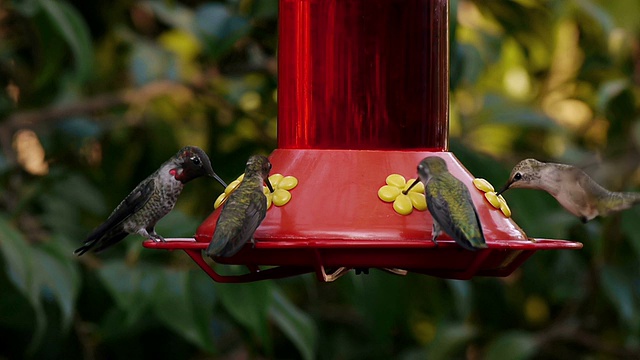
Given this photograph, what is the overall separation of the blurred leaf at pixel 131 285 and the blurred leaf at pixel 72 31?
26.0 inches

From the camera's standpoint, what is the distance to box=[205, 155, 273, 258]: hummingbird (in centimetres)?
210

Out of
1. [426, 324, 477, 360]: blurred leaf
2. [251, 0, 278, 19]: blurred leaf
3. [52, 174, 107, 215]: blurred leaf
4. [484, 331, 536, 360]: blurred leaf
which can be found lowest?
[426, 324, 477, 360]: blurred leaf

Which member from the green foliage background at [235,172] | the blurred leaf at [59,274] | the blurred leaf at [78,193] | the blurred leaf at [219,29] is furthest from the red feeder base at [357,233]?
the blurred leaf at [78,193]

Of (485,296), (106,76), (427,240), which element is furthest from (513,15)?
(427,240)

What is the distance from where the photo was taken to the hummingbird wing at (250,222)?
2.09m

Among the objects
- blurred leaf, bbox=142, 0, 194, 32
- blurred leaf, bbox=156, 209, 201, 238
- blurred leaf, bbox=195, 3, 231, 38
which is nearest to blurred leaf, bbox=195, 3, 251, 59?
blurred leaf, bbox=195, 3, 231, 38

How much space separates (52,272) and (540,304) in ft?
10.00

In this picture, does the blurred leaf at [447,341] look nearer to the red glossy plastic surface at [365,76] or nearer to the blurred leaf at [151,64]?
the blurred leaf at [151,64]

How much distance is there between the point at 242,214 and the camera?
2182 millimetres

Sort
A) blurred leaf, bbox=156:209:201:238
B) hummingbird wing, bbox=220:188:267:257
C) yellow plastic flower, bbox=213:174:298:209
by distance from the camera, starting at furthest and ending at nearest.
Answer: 1. blurred leaf, bbox=156:209:201:238
2. yellow plastic flower, bbox=213:174:298:209
3. hummingbird wing, bbox=220:188:267:257

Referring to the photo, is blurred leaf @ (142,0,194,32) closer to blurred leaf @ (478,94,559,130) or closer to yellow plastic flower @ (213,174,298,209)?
blurred leaf @ (478,94,559,130)

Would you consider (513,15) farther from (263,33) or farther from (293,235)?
(293,235)

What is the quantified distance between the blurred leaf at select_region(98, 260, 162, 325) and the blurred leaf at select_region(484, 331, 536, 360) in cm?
158

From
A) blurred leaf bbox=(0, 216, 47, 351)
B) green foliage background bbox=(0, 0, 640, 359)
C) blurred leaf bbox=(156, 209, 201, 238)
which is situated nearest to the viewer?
blurred leaf bbox=(0, 216, 47, 351)
